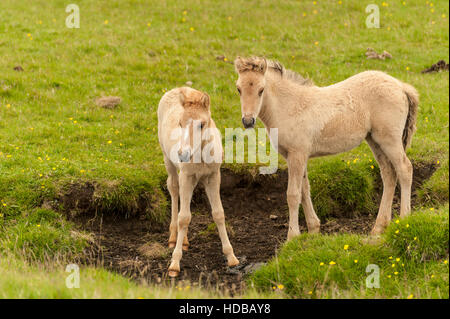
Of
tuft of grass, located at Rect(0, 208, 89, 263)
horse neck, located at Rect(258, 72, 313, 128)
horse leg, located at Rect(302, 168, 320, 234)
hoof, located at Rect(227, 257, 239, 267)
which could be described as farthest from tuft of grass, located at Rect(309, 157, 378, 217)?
tuft of grass, located at Rect(0, 208, 89, 263)

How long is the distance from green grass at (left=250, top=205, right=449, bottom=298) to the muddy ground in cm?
76

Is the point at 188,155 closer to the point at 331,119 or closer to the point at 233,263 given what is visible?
the point at 233,263

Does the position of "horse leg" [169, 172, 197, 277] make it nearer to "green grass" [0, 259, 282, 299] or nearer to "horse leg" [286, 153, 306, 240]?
"green grass" [0, 259, 282, 299]

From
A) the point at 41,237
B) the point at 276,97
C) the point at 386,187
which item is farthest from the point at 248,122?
the point at 41,237

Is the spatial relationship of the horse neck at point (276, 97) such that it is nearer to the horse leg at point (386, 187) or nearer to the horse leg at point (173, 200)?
the horse leg at point (386, 187)

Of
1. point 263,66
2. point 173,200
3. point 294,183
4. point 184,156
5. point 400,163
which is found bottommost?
point 173,200

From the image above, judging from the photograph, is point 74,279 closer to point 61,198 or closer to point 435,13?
point 61,198

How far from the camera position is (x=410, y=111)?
962 cm

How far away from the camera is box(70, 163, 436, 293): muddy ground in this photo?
8.86 metres

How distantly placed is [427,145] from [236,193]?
4.06 meters

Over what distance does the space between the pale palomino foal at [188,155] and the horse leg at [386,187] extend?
2.55 metres

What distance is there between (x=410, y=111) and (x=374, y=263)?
315 centimetres

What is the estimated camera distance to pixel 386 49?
16984mm

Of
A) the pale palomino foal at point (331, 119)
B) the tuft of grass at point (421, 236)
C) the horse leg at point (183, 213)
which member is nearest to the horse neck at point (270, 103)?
the pale palomino foal at point (331, 119)
